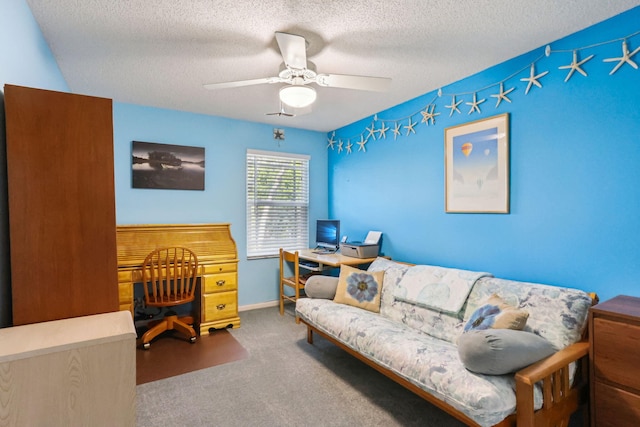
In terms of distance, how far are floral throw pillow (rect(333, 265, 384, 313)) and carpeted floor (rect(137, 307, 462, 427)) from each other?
481 millimetres

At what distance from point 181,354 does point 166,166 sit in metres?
2.00

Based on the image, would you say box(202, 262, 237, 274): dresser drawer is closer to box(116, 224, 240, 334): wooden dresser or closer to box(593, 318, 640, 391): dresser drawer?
box(116, 224, 240, 334): wooden dresser

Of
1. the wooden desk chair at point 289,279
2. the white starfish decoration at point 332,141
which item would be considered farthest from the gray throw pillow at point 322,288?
the white starfish decoration at point 332,141

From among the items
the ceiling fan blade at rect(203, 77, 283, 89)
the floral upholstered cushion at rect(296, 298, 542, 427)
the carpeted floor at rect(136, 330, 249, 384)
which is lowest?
the carpeted floor at rect(136, 330, 249, 384)

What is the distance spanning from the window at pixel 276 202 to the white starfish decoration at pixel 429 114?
186 cm

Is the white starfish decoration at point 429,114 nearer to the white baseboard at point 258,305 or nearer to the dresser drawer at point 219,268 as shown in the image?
the dresser drawer at point 219,268

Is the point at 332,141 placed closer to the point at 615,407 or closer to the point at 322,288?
the point at 322,288

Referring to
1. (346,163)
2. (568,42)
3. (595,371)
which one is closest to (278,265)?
(346,163)

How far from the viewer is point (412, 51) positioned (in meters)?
2.29

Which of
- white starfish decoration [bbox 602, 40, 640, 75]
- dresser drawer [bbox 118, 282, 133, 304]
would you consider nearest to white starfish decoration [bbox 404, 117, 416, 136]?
white starfish decoration [bbox 602, 40, 640, 75]

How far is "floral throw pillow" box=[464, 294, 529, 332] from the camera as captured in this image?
1.82 meters

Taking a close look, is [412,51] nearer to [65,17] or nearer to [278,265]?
[65,17]

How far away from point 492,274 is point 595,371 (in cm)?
91

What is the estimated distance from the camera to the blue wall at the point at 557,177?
189 cm
